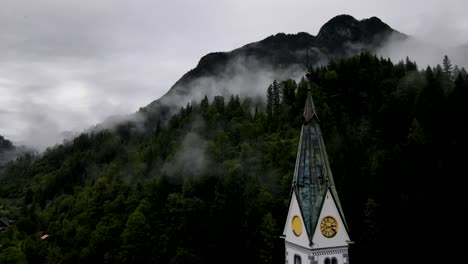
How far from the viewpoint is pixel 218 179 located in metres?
90.9

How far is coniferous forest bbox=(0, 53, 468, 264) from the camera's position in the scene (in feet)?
167

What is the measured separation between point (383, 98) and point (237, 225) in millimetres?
Answer: 48397

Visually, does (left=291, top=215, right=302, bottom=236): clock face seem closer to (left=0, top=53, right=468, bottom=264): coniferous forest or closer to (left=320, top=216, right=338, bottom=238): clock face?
(left=320, top=216, right=338, bottom=238): clock face

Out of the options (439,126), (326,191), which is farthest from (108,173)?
(326,191)

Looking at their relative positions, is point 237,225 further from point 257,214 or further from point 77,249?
point 77,249

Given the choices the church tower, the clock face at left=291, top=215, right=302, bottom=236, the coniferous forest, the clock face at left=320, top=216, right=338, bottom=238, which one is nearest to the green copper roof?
the church tower

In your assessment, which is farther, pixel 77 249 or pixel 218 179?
pixel 218 179

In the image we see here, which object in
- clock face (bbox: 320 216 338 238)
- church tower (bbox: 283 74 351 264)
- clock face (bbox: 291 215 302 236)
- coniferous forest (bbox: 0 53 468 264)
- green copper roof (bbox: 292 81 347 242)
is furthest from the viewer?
coniferous forest (bbox: 0 53 468 264)

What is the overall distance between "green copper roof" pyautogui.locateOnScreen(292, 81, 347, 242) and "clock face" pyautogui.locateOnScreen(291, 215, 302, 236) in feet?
1.88

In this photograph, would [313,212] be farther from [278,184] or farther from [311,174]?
[278,184]

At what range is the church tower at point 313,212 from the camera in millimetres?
20953

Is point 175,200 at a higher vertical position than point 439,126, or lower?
lower

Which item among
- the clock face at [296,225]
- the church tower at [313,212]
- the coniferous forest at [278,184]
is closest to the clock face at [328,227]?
the church tower at [313,212]

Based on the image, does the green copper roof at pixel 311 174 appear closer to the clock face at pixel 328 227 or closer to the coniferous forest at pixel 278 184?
the clock face at pixel 328 227
